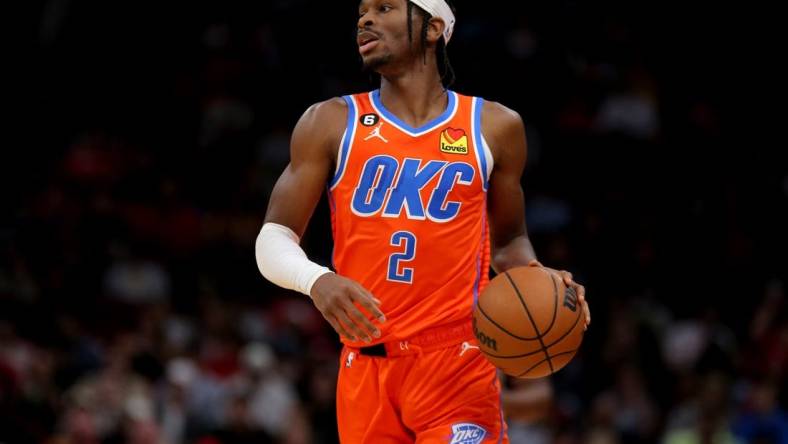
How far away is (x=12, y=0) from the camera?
14336mm

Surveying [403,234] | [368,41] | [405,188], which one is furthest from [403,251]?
[368,41]

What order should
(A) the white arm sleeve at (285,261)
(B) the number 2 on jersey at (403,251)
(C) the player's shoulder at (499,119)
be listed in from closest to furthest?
(A) the white arm sleeve at (285,261) < (B) the number 2 on jersey at (403,251) < (C) the player's shoulder at (499,119)

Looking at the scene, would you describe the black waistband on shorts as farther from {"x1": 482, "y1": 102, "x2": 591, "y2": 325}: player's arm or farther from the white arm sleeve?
{"x1": 482, "y1": 102, "x2": 591, "y2": 325}: player's arm

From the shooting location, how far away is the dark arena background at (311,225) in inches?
432

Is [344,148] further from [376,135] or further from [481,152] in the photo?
[481,152]

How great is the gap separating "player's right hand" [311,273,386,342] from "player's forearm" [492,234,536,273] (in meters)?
1.11

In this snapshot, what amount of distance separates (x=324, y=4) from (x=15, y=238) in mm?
4372

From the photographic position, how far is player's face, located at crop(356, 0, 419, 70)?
5.44 meters

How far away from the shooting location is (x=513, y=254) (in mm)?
5695

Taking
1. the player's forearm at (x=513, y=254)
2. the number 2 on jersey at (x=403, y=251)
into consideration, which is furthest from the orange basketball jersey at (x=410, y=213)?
the player's forearm at (x=513, y=254)

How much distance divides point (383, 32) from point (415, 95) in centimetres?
31

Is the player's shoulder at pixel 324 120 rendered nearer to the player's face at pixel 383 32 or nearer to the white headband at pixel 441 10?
the player's face at pixel 383 32

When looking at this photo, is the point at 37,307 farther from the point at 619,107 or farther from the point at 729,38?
the point at 729,38

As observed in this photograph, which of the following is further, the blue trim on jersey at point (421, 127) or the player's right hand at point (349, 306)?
the blue trim on jersey at point (421, 127)
